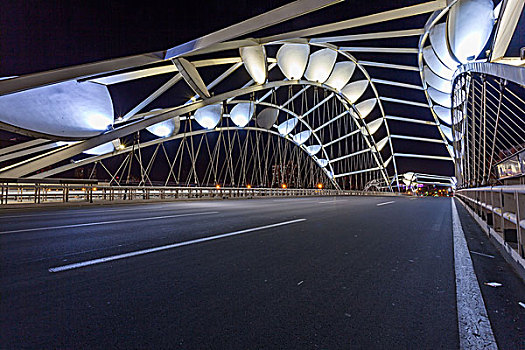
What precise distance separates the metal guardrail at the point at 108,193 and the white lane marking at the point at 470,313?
15038mm

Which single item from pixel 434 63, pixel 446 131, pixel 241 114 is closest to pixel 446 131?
pixel 446 131

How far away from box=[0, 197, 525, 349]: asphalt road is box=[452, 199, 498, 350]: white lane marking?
0.19 feet

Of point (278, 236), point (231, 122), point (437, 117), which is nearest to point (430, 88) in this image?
point (437, 117)

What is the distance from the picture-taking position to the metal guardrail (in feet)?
45.0

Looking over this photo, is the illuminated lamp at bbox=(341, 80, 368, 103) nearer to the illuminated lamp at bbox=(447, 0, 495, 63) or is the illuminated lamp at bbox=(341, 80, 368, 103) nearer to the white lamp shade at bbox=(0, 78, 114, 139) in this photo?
the illuminated lamp at bbox=(447, 0, 495, 63)

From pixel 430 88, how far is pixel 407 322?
38943 millimetres

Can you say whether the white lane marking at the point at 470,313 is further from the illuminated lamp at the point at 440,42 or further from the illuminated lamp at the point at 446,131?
the illuminated lamp at the point at 446,131

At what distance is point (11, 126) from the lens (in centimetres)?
1970

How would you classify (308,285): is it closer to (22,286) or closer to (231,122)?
(22,286)

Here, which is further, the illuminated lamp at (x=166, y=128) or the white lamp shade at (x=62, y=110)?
the illuminated lamp at (x=166, y=128)

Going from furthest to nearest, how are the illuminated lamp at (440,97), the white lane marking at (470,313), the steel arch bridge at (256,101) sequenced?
the illuminated lamp at (440,97), the steel arch bridge at (256,101), the white lane marking at (470,313)

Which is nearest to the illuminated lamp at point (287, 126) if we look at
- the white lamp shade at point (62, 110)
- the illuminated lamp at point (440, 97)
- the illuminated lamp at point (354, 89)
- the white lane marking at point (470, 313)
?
the illuminated lamp at point (354, 89)

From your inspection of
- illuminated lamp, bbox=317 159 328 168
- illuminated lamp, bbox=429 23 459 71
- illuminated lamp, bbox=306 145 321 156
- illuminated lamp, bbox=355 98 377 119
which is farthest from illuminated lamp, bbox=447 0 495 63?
illuminated lamp, bbox=317 159 328 168

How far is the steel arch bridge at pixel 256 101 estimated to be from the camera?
61.4 ft
